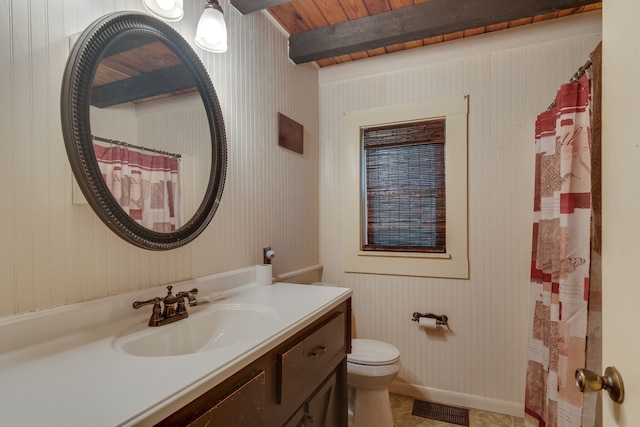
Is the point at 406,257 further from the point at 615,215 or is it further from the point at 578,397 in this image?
the point at 615,215

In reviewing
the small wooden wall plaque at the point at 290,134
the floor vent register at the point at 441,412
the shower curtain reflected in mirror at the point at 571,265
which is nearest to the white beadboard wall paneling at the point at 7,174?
the small wooden wall plaque at the point at 290,134

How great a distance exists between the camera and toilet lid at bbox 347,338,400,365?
1746 mm

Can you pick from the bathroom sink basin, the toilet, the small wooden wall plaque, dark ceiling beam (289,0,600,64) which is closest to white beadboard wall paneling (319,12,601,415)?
dark ceiling beam (289,0,600,64)

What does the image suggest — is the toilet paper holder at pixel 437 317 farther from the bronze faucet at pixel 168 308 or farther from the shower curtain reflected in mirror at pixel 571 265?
the bronze faucet at pixel 168 308

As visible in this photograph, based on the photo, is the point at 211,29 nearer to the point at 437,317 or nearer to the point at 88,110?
the point at 88,110

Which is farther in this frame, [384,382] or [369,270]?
[369,270]

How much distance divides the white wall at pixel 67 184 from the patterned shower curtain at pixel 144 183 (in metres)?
0.09

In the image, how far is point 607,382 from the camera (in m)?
0.56

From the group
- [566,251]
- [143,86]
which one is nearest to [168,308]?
[143,86]

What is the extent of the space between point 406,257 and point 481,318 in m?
0.61

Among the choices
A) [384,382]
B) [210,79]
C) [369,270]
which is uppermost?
[210,79]

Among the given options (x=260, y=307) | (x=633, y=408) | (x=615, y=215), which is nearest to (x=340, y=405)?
(x=260, y=307)

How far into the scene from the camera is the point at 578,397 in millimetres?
1263

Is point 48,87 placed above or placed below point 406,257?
above
